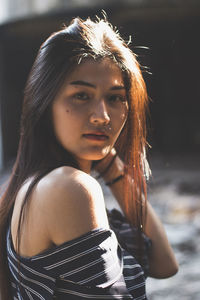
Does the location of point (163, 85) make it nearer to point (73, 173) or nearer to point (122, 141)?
point (122, 141)

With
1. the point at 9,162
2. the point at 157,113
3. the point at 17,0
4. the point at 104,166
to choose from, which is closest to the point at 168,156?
the point at 157,113

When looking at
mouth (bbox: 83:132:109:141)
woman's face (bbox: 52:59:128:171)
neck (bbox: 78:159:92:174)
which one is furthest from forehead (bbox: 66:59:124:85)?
neck (bbox: 78:159:92:174)

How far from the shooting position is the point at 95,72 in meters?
1.29

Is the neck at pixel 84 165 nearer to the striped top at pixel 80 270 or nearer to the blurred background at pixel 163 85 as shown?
the striped top at pixel 80 270

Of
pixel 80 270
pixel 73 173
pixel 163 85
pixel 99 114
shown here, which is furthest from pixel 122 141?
pixel 163 85

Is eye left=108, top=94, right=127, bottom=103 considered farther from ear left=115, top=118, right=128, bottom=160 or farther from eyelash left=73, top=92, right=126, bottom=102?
ear left=115, top=118, right=128, bottom=160

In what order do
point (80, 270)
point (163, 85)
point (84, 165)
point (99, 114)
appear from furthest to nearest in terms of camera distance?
point (163, 85), point (84, 165), point (99, 114), point (80, 270)

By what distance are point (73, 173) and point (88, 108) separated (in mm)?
277

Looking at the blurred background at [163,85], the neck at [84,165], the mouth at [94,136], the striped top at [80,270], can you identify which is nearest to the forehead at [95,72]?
the mouth at [94,136]

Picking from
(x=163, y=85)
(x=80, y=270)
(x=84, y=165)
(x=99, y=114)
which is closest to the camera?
(x=80, y=270)

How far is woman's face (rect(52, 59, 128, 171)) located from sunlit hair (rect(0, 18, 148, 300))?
0.09ft

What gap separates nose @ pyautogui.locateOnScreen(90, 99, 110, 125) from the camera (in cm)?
129

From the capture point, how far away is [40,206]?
1.09 metres

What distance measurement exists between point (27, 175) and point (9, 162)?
973cm
